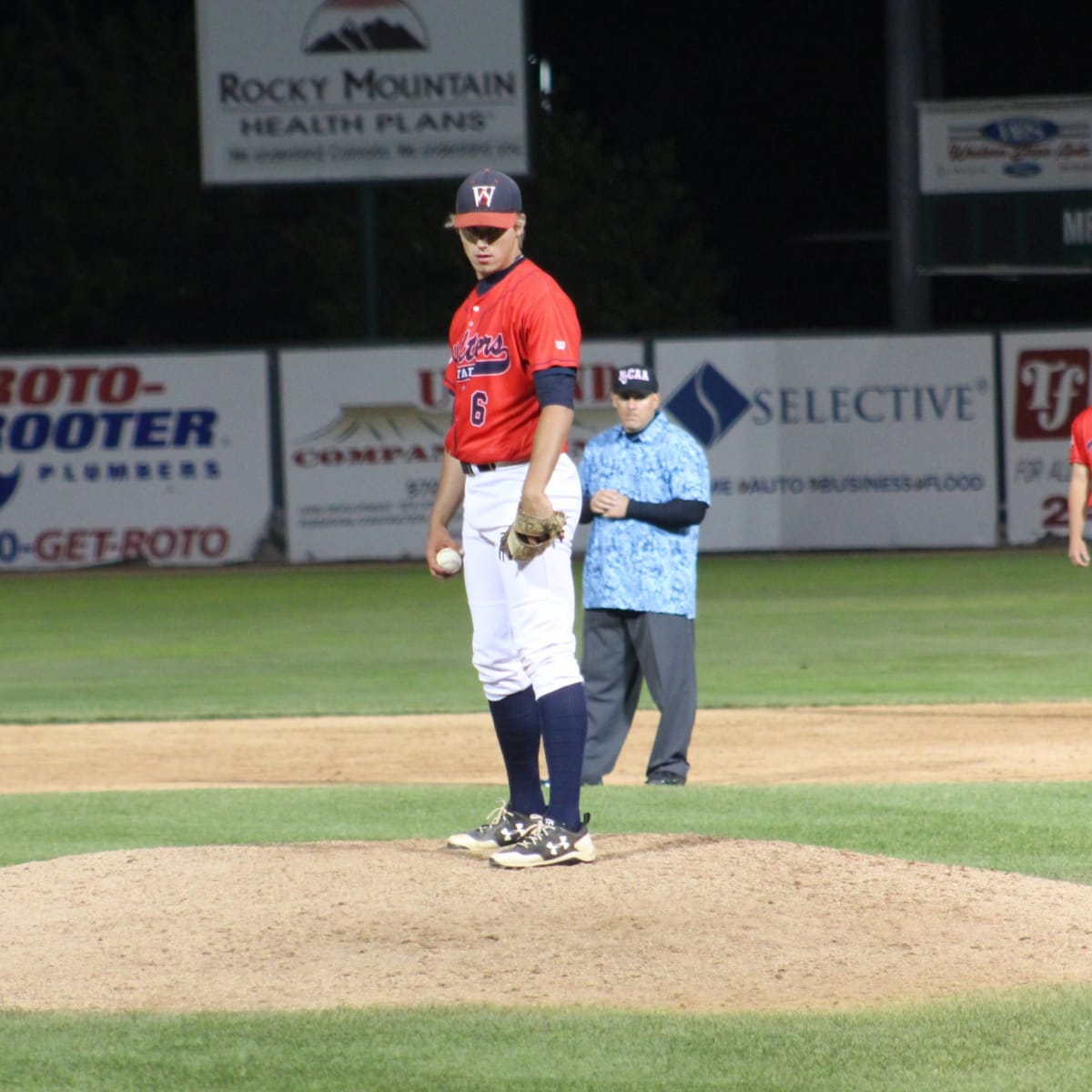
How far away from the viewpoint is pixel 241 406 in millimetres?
22750

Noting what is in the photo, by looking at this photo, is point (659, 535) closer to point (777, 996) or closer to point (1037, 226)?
point (777, 996)

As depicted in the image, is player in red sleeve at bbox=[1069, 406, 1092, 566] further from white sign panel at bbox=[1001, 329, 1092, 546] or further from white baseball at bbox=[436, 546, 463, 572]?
white sign panel at bbox=[1001, 329, 1092, 546]

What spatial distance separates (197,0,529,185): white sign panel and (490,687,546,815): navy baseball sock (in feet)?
64.9

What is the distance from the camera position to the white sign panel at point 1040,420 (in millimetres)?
22422

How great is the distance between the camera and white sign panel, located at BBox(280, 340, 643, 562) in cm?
2262

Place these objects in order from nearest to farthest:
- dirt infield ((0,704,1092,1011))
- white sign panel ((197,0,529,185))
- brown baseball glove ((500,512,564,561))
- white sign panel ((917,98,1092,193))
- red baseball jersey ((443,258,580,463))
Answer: dirt infield ((0,704,1092,1011)) < brown baseball glove ((500,512,564,561)) < red baseball jersey ((443,258,580,463)) < white sign panel ((197,0,529,185)) < white sign panel ((917,98,1092,193))

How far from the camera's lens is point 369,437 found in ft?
74.4

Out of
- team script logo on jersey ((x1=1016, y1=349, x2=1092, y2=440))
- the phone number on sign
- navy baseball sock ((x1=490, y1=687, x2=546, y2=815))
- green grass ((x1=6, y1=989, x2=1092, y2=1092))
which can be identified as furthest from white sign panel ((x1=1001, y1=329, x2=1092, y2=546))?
green grass ((x1=6, y1=989, x2=1092, y2=1092))

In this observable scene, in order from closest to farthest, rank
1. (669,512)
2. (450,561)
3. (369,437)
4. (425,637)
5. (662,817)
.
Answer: (450,561), (662,817), (669,512), (425,637), (369,437)

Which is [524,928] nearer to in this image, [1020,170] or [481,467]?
[481,467]

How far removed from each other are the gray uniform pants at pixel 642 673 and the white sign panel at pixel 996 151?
18.0 metres

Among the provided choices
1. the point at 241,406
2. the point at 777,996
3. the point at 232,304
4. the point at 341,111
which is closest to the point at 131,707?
the point at 777,996

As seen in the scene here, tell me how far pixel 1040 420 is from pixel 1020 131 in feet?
16.5

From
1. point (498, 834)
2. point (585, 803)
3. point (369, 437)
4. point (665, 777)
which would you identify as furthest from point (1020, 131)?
point (498, 834)
